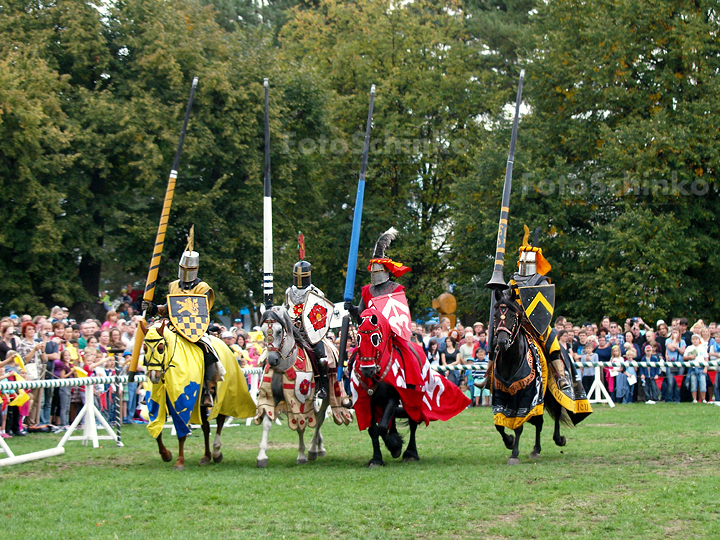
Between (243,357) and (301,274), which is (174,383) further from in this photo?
(243,357)

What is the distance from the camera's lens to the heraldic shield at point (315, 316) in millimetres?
12125

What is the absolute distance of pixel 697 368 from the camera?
2112 cm

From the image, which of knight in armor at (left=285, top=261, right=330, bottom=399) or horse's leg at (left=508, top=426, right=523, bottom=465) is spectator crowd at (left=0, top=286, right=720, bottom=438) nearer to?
knight in armor at (left=285, top=261, right=330, bottom=399)

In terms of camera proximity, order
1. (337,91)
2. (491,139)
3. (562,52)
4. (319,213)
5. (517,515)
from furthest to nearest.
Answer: (337,91) < (319,213) < (491,139) < (562,52) < (517,515)

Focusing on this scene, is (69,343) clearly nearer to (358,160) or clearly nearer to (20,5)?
(20,5)

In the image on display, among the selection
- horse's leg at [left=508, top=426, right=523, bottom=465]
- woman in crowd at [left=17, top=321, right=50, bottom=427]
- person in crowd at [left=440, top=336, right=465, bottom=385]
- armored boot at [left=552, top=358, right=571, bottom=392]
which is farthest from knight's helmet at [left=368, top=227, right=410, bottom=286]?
person in crowd at [left=440, top=336, right=465, bottom=385]

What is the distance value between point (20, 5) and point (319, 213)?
1356 cm

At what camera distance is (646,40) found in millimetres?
29266

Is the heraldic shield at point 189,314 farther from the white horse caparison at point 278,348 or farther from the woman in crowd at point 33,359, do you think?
the woman in crowd at point 33,359

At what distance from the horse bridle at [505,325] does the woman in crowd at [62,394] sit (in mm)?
8193

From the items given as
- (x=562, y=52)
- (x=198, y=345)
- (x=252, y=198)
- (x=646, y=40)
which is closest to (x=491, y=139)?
(x=562, y=52)

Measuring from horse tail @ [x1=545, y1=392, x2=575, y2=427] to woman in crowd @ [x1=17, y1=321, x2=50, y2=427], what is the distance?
8412mm

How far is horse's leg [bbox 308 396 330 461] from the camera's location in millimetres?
12482

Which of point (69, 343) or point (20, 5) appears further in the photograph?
point (20, 5)
